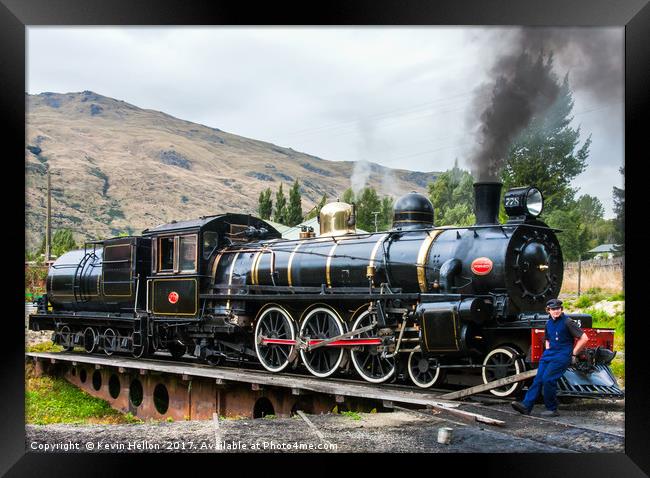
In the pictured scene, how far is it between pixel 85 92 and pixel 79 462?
5.19 m

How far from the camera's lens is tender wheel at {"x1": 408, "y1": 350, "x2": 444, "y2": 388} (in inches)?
356

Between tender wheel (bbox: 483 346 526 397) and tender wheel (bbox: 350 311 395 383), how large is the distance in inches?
55.3

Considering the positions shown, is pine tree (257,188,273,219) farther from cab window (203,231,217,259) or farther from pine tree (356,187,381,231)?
cab window (203,231,217,259)

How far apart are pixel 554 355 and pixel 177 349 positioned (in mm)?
7905

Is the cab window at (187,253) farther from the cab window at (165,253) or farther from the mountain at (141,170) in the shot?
the mountain at (141,170)

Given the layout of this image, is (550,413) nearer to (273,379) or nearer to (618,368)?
(618,368)

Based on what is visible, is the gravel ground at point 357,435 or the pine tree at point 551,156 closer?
the gravel ground at point 357,435

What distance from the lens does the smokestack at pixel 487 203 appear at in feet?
29.6

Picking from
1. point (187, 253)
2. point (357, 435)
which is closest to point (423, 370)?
point (357, 435)

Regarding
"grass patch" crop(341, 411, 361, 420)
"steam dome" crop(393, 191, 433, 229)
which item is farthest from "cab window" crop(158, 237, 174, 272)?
"grass patch" crop(341, 411, 361, 420)

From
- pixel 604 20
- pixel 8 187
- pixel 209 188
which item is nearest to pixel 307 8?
pixel 604 20

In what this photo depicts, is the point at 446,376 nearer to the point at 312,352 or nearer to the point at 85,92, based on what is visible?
the point at 312,352

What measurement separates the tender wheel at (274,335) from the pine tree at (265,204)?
31.9 feet

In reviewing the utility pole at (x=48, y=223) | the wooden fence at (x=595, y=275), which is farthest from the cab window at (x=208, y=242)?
the wooden fence at (x=595, y=275)
